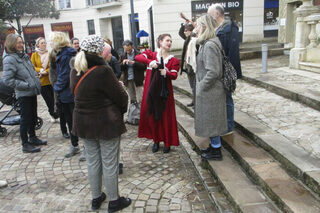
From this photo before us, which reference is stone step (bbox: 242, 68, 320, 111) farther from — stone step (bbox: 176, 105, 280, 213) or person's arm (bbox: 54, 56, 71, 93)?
person's arm (bbox: 54, 56, 71, 93)

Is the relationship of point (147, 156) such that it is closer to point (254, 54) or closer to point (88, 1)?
point (254, 54)

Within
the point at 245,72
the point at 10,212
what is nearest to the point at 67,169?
the point at 10,212

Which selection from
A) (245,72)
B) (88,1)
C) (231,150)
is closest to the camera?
(231,150)

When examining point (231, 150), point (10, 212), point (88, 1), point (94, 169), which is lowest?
point (10, 212)

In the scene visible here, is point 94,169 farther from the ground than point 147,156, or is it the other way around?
point 94,169

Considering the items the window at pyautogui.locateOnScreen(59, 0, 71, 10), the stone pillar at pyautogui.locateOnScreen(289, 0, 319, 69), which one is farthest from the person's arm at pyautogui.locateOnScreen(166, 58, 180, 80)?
the window at pyautogui.locateOnScreen(59, 0, 71, 10)

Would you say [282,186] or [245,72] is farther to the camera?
[245,72]

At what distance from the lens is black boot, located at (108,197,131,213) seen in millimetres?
3201

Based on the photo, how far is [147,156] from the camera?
183 inches

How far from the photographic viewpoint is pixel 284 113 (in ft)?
16.2

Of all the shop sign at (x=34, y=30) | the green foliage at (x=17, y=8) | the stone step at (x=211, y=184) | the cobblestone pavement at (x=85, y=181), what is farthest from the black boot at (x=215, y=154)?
the shop sign at (x=34, y=30)

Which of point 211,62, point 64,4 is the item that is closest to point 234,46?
point 211,62

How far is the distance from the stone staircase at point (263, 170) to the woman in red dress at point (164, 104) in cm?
49

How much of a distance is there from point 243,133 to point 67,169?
279 cm
